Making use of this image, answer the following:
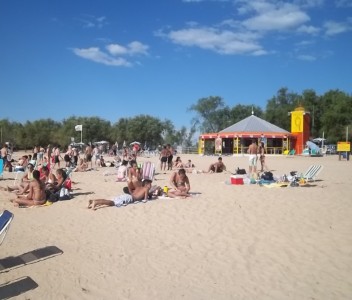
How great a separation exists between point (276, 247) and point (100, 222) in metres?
3.02

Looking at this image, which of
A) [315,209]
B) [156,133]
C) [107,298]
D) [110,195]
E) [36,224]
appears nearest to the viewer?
[107,298]

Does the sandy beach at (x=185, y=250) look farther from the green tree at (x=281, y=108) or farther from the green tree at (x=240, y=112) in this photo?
the green tree at (x=240, y=112)

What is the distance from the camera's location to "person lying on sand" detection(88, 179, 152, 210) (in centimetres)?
754

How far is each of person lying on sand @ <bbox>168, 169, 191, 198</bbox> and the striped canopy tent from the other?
75.9ft

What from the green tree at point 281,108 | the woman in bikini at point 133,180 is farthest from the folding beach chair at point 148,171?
the green tree at point 281,108

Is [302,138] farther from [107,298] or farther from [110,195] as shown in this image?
[107,298]

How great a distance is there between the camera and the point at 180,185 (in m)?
9.02

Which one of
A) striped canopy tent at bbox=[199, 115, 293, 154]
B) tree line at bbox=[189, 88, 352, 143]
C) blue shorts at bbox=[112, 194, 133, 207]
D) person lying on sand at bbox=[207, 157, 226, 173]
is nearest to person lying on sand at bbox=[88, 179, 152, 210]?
blue shorts at bbox=[112, 194, 133, 207]

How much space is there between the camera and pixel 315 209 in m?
7.39

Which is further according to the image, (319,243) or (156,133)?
(156,133)

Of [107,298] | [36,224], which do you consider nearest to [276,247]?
[107,298]

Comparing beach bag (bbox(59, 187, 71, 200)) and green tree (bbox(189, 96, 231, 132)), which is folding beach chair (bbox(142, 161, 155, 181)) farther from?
green tree (bbox(189, 96, 231, 132))

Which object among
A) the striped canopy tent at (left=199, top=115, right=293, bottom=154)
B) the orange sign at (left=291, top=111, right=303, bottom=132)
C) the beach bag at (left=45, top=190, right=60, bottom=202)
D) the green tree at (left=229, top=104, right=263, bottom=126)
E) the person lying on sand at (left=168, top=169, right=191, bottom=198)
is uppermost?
the green tree at (left=229, top=104, right=263, bottom=126)

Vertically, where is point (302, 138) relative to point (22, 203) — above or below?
above
